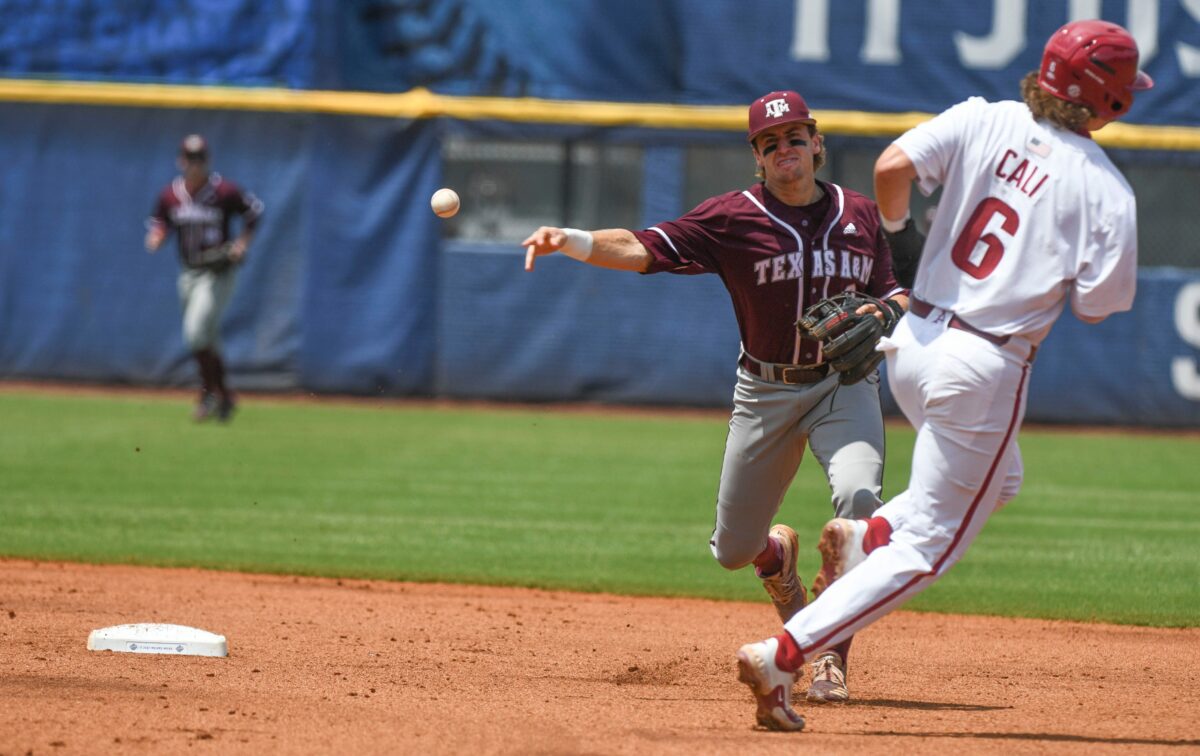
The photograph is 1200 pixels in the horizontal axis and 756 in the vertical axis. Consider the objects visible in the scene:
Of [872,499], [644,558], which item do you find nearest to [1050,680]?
[872,499]

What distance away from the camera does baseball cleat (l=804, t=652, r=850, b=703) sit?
4973 mm

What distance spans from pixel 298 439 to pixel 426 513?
323cm

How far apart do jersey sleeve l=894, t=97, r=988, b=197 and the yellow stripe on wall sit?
427 inches

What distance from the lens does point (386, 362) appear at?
50.8ft

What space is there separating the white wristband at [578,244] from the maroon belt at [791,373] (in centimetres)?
78

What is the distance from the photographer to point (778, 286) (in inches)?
204

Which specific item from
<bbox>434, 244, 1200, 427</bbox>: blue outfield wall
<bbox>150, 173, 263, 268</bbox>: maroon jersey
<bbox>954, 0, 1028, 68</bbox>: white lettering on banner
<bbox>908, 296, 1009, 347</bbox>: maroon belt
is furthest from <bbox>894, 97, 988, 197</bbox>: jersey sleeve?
<bbox>954, 0, 1028, 68</bbox>: white lettering on banner

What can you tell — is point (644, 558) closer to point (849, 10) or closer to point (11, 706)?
point (11, 706)

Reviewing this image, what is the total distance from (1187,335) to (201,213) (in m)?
9.23

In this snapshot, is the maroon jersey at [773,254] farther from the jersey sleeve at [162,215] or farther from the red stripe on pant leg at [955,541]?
the jersey sleeve at [162,215]

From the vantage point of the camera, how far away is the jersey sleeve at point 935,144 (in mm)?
4016

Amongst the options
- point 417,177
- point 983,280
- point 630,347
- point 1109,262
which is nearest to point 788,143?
point 983,280

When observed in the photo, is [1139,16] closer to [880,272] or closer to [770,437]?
[880,272]

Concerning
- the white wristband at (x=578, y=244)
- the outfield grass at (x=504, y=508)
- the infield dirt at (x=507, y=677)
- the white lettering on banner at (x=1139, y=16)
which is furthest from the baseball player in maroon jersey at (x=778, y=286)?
the white lettering on banner at (x=1139, y=16)
